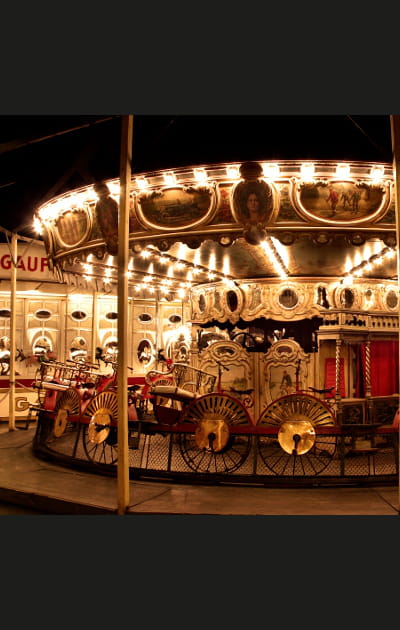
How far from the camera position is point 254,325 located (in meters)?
11.2

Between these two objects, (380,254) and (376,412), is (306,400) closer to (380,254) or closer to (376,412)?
(376,412)

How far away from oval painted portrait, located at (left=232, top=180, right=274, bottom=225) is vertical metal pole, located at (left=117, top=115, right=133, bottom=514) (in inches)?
65.2

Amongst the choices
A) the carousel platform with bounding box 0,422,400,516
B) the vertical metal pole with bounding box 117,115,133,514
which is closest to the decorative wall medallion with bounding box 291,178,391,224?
the vertical metal pole with bounding box 117,115,133,514

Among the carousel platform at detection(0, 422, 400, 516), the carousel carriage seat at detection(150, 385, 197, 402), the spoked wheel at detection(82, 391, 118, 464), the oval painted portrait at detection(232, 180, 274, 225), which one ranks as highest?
the oval painted portrait at detection(232, 180, 274, 225)

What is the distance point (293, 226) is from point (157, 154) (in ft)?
7.64

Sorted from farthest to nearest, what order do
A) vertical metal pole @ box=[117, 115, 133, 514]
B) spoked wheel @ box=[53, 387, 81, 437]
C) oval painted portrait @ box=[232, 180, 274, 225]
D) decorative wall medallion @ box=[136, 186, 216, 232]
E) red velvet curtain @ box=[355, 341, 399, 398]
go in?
red velvet curtain @ box=[355, 341, 399, 398] → spoked wheel @ box=[53, 387, 81, 437] → decorative wall medallion @ box=[136, 186, 216, 232] → oval painted portrait @ box=[232, 180, 274, 225] → vertical metal pole @ box=[117, 115, 133, 514]

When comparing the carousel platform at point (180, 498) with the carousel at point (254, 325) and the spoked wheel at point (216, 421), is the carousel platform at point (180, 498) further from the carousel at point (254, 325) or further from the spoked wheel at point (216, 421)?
the spoked wheel at point (216, 421)

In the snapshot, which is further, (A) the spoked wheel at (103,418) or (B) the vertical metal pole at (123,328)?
(A) the spoked wheel at (103,418)

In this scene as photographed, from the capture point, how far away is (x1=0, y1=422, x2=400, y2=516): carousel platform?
19.4ft

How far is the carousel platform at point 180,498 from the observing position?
592 centimetres

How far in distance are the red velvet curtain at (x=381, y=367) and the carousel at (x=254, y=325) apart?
35 mm

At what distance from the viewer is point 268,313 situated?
10.6 metres

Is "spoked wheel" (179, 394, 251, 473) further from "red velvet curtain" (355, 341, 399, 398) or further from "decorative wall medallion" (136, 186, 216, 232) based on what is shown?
"red velvet curtain" (355, 341, 399, 398)

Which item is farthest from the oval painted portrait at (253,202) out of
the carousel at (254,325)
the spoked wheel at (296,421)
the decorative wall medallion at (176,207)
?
the spoked wheel at (296,421)
